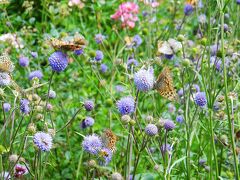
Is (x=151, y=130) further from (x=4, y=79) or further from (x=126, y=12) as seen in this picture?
(x=126, y=12)

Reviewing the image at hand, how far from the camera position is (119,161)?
2266 mm

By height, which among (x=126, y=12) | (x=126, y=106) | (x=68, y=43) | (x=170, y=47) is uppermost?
(x=126, y=12)

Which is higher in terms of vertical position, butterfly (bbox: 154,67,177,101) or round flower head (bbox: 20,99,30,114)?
butterfly (bbox: 154,67,177,101)

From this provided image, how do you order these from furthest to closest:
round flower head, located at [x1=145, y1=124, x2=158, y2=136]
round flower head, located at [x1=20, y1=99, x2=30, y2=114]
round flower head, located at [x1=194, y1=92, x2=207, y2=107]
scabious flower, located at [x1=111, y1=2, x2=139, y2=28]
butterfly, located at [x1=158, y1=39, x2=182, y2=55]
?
1. scabious flower, located at [x1=111, y1=2, x2=139, y2=28]
2. butterfly, located at [x1=158, y1=39, x2=182, y2=55]
3. round flower head, located at [x1=194, y1=92, x2=207, y2=107]
4. round flower head, located at [x1=20, y1=99, x2=30, y2=114]
5. round flower head, located at [x1=145, y1=124, x2=158, y2=136]

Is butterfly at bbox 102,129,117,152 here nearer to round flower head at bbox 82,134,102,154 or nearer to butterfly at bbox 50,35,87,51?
round flower head at bbox 82,134,102,154

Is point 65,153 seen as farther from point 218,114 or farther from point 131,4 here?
point 131,4

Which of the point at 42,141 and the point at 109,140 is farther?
the point at 109,140

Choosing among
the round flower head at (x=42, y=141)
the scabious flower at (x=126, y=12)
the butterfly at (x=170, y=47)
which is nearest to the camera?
the round flower head at (x=42, y=141)

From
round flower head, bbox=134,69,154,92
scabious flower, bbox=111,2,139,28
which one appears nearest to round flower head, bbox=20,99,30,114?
round flower head, bbox=134,69,154,92

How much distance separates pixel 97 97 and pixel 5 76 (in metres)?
1.19

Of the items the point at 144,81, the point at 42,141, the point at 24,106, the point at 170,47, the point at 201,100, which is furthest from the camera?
the point at 170,47

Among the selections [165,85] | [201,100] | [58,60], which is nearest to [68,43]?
[58,60]

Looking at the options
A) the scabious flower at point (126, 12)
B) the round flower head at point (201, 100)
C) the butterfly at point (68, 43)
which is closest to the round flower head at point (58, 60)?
the butterfly at point (68, 43)

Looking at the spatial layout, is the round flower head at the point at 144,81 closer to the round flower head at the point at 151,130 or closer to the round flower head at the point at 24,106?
the round flower head at the point at 151,130
